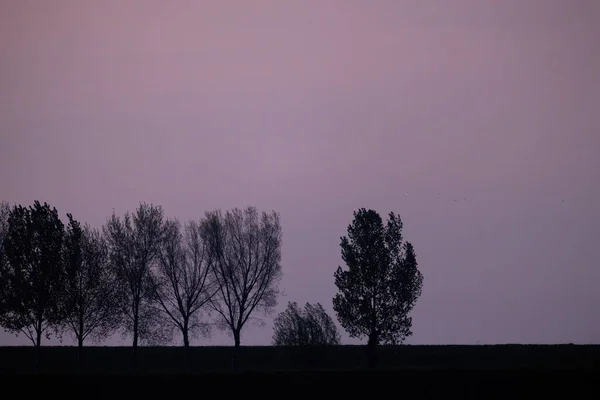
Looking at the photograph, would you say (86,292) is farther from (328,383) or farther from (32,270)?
(328,383)

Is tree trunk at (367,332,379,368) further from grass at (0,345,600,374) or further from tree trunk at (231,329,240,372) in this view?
tree trunk at (231,329,240,372)

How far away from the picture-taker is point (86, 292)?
2616 inches

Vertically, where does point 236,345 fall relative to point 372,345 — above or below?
above

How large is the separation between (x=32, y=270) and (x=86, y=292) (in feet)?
14.8

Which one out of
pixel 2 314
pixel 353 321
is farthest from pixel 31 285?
pixel 353 321

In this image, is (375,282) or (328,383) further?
(375,282)

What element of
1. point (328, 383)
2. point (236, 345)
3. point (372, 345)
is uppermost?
point (236, 345)

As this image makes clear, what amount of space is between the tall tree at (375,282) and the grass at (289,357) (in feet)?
11.7

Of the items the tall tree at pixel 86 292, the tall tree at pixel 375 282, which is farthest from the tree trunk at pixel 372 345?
the tall tree at pixel 86 292

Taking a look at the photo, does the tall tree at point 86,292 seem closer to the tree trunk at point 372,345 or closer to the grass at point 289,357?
the grass at point 289,357

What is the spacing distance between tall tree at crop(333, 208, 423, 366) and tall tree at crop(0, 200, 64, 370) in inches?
877

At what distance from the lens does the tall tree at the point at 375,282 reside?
214 ft

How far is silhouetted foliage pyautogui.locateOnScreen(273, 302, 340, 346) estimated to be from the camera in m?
69.0

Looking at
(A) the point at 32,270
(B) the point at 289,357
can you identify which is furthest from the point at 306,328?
(A) the point at 32,270
